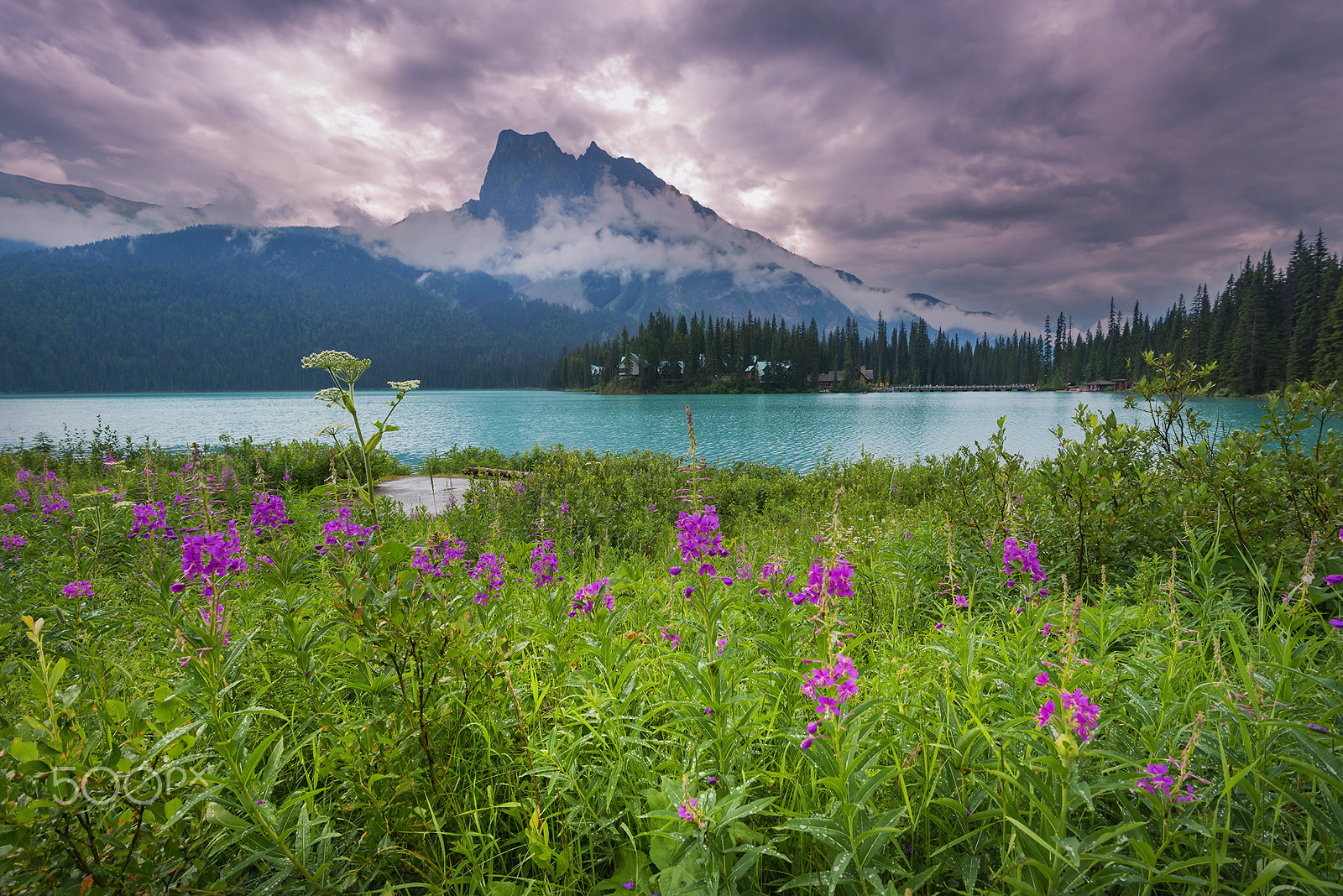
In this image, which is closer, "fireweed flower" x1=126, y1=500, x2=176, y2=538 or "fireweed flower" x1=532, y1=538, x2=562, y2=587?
"fireweed flower" x1=532, y1=538, x2=562, y2=587

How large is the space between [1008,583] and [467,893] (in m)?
4.12

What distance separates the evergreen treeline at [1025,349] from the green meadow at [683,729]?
31.3 m

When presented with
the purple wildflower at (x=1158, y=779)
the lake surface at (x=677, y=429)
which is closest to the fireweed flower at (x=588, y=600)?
the purple wildflower at (x=1158, y=779)

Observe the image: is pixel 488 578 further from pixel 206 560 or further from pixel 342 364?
Answer: pixel 342 364

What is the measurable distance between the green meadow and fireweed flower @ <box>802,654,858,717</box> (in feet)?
0.04

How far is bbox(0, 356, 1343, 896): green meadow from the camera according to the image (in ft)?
5.45

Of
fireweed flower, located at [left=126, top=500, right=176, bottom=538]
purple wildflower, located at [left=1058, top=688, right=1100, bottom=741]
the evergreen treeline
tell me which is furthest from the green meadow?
the evergreen treeline

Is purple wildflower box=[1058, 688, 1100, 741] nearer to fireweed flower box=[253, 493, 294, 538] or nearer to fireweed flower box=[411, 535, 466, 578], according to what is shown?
fireweed flower box=[411, 535, 466, 578]

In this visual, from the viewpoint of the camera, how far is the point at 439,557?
415cm

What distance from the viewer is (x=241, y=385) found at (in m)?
166

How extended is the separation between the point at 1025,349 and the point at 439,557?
16238 cm

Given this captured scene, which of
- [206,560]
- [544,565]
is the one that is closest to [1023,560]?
[544,565]

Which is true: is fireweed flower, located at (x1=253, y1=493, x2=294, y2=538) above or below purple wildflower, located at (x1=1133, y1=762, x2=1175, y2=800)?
above

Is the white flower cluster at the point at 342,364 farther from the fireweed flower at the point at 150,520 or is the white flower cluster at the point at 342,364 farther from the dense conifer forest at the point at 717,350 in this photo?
the dense conifer forest at the point at 717,350
